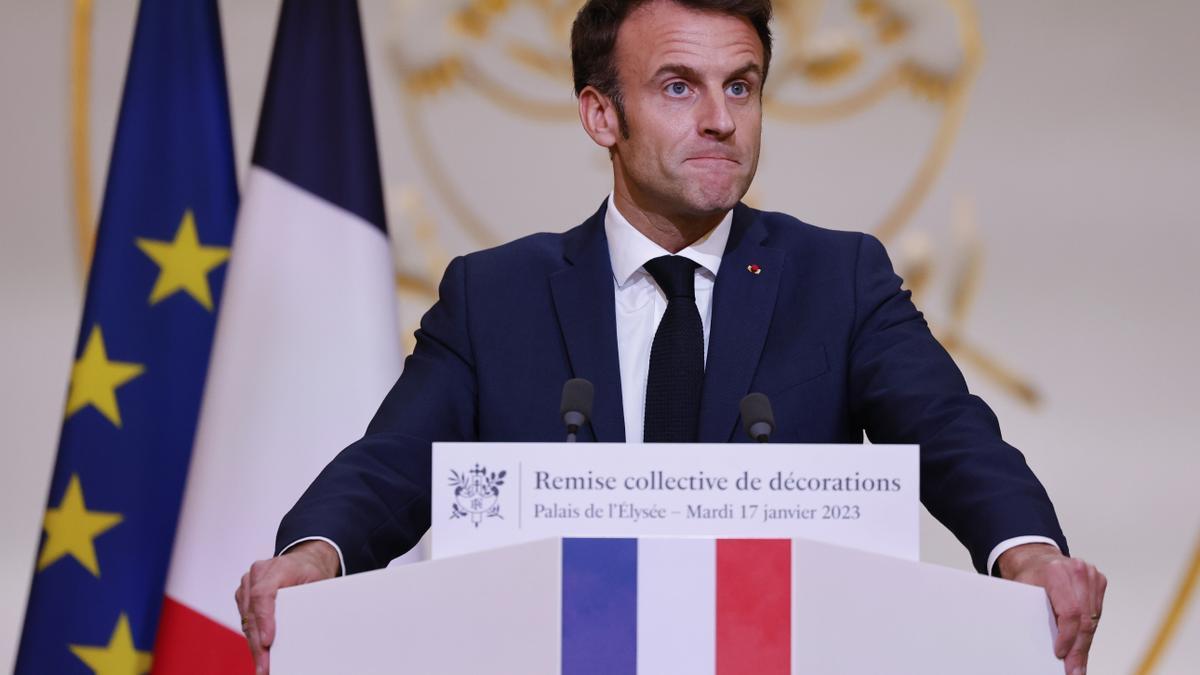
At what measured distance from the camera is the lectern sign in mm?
1628

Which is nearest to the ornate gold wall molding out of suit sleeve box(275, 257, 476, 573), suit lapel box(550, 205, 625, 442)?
suit sleeve box(275, 257, 476, 573)

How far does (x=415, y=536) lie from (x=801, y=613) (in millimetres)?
895

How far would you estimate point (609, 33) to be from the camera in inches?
105

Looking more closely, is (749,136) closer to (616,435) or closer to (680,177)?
(680,177)

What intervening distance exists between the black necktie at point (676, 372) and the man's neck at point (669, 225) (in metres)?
0.16

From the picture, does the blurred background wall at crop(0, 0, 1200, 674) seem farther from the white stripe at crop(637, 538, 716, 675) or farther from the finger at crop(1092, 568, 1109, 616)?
the white stripe at crop(637, 538, 716, 675)

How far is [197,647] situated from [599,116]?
149 cm

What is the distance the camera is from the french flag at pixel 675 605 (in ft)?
5.16

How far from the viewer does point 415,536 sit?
2.30 m

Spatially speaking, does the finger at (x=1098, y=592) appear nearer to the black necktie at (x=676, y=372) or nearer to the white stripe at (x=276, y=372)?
the black necktie at (x=676, y=372)

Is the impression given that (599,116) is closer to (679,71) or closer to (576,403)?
(679,71)

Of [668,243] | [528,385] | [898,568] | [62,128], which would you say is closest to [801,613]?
[898,568]

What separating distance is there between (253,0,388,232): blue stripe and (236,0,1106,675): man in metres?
0.96

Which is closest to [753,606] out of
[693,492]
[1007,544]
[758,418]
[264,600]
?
[693,492]
